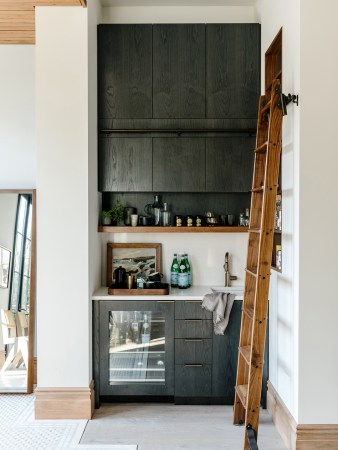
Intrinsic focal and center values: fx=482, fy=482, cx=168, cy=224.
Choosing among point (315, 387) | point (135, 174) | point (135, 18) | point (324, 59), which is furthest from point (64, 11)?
point (315, 387)

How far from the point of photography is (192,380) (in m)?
3.84

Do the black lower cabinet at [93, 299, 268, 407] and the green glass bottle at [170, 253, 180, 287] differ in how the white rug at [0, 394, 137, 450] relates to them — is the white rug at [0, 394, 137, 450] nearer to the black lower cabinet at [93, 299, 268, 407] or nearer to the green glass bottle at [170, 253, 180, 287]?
the black lower cabinet at [93, 299, 268, 407]

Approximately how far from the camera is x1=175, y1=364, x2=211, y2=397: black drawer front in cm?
384

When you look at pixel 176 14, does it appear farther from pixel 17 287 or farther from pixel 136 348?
pixel 136 348

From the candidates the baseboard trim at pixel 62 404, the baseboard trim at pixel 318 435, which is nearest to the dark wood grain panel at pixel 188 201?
the baseboard trim at pixel 62 404

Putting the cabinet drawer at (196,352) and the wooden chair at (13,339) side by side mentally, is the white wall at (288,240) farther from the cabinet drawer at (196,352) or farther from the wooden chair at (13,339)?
the wooden chair at (13,339)

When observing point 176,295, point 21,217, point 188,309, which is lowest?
point 188,309

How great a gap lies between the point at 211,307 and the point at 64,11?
8.17ft

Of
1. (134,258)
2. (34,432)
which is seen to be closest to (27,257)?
(134,258)

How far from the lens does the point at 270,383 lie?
372cm

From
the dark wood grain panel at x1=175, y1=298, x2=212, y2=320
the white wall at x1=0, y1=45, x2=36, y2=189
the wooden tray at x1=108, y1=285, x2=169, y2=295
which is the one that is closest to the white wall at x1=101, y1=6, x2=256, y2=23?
the white wall at x1=0, y1=45, x2=36, y2=189

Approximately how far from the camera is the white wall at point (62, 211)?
360cm

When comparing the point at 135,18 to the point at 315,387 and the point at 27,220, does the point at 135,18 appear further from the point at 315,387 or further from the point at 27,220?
the point at 315,387

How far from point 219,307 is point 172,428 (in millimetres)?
941
